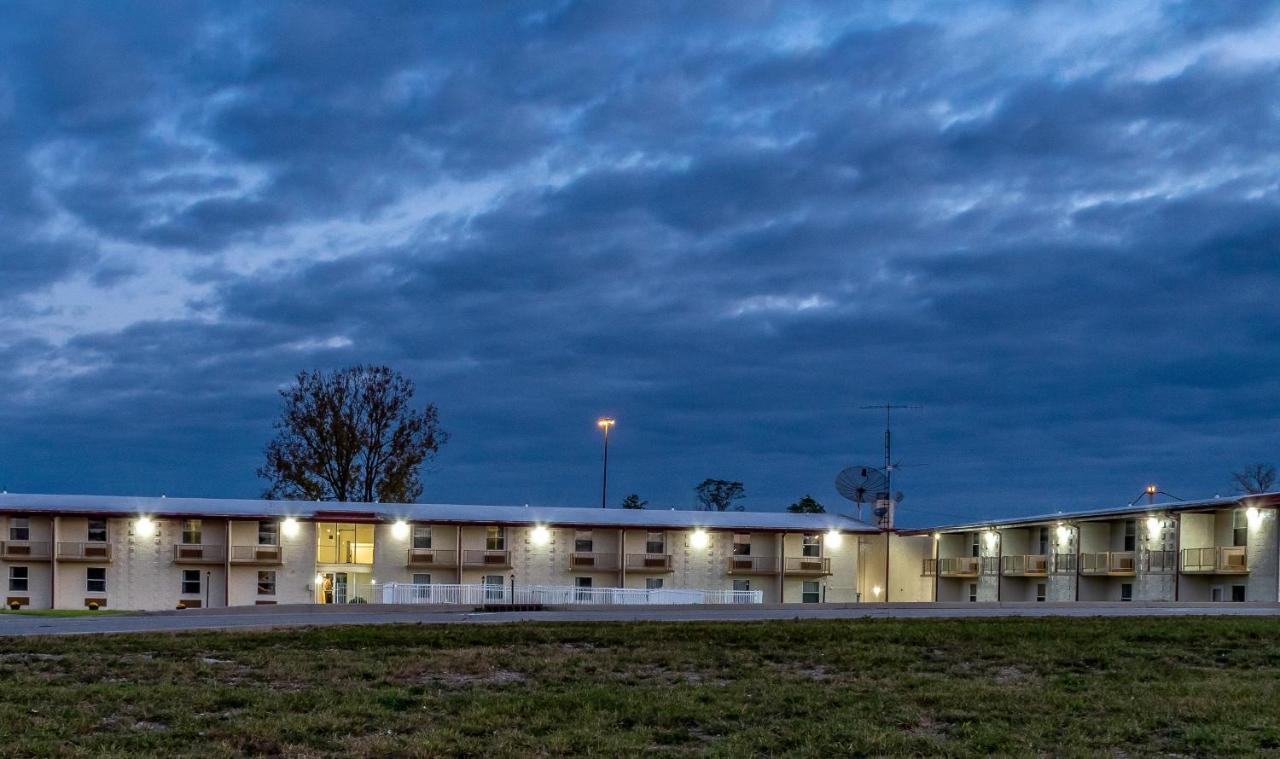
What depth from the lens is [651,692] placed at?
1324 centimetres

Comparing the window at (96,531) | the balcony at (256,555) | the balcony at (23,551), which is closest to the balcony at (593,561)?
the balcony at (256,555)

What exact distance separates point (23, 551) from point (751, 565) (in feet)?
94.0

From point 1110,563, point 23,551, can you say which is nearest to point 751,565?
point 1110,563

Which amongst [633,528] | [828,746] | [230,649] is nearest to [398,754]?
[828,746]

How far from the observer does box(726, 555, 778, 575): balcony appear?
5528cm

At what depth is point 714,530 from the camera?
5547cm

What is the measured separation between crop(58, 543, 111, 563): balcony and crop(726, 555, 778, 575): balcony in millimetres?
24767

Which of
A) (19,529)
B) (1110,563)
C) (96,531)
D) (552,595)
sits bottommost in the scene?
(552,595)

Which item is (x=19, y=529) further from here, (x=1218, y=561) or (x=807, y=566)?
(x=1218, y=561)

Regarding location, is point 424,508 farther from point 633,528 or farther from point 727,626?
point 727,626

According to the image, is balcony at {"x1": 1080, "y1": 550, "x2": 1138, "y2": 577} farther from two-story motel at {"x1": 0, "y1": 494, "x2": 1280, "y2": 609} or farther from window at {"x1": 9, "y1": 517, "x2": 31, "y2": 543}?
window at {"x1": 9, "y1": 517, "x2": 31, "y2": 543}

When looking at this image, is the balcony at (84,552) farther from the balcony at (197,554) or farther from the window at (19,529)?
the balcony at (197,554)

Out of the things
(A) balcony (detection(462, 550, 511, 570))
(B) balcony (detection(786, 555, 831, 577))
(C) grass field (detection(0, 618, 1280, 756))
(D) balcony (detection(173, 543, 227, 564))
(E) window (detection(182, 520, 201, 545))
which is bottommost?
(B) balcony (detection(786, 555, 831, 577))

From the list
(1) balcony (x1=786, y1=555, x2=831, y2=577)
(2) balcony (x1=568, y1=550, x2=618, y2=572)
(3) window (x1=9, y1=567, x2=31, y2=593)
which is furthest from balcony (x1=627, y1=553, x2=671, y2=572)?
(3) window (x1=9, y1=567, x2=31, y2=593)
